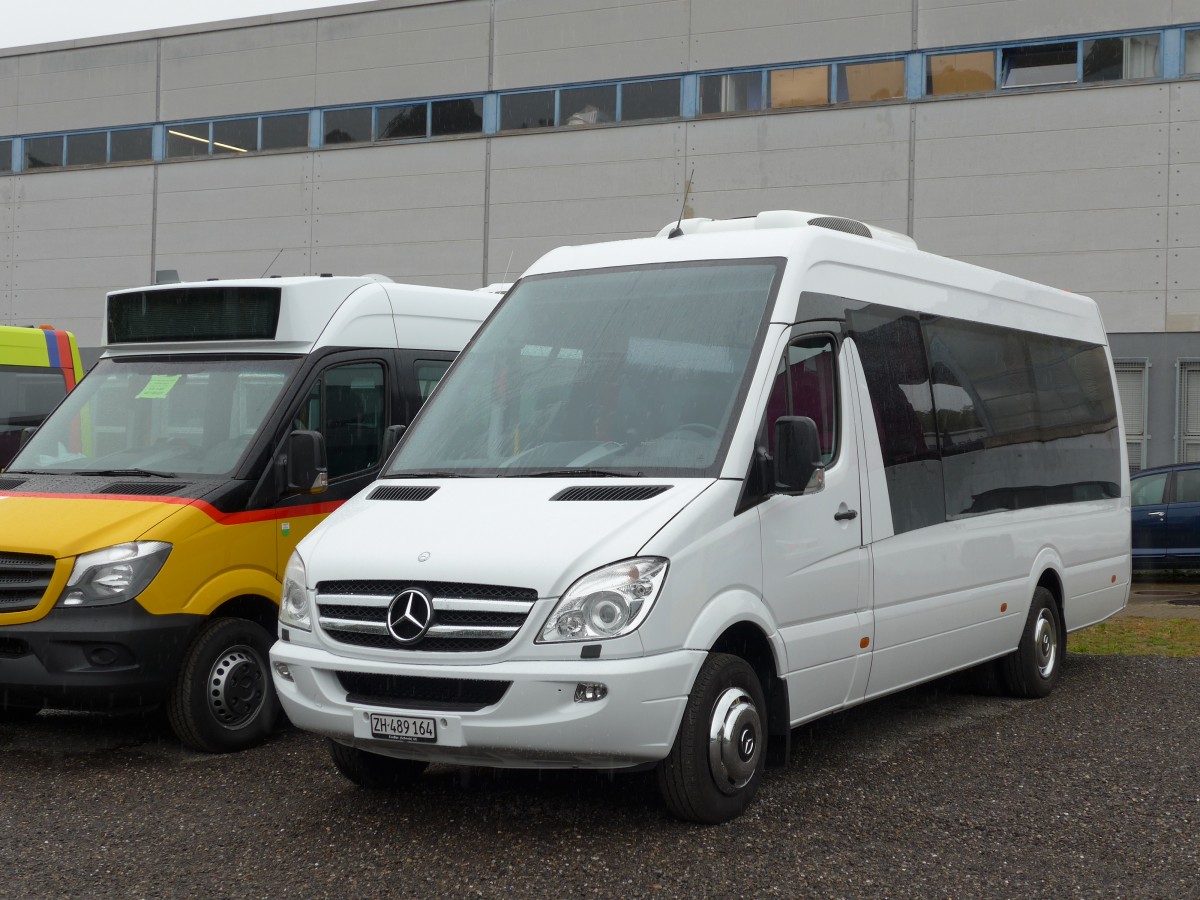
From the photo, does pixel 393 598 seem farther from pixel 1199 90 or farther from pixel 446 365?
pixel 1199 90

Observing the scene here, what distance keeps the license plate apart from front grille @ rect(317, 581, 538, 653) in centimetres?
26

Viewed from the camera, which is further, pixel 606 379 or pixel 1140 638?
pixel 1140 638

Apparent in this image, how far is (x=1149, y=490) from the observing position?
58.1 ft

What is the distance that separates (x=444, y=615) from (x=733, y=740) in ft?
4.15

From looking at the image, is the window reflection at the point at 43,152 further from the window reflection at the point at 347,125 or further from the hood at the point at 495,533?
the hood at the point at 495,533

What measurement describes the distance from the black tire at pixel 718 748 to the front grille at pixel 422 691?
0.76 metres

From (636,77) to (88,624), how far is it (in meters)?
21.4

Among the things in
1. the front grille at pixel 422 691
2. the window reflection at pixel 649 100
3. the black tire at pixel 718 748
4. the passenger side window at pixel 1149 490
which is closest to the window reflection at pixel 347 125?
the window reflection at pixel 649 100

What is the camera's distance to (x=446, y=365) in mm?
9141

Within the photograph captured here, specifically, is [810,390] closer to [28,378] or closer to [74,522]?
[74,522]

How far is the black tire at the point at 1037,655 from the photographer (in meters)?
8.70

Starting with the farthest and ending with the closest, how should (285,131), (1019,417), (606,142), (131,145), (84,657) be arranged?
(131,145), (285,131), (606,142), (1019,417), (84,657)

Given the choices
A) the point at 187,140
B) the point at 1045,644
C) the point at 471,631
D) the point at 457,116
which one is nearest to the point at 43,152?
the point at 187,140

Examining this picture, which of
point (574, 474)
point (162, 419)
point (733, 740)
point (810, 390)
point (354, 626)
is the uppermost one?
Result: point (810, 390)
